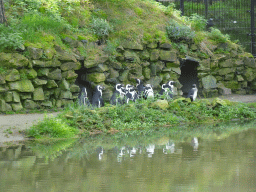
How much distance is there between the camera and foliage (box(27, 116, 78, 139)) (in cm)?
1030

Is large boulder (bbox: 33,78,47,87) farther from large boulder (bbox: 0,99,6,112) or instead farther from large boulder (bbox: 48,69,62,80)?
large boulder (bbox: 0,99,6,112)

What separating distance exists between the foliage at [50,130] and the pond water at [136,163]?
0.41 m

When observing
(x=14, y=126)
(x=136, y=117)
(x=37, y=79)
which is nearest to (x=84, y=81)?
(x=37, y=79)

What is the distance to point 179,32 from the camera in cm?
1836

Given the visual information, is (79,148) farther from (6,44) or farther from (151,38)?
(151,38)

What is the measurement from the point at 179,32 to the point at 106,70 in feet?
13.8

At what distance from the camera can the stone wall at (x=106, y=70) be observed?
13.5 metres

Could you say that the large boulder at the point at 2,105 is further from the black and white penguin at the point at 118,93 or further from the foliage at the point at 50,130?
the black and white penguin at the point at 118,93

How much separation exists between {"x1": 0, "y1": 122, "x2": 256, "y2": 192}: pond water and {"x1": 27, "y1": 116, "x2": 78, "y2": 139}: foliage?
41cm

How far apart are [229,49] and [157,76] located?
4.50 meters

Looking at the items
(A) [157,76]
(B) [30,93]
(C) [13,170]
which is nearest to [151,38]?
Answer: (A) [157,76]

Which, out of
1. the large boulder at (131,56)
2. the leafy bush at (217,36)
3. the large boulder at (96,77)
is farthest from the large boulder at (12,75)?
the leafy bush at (217,36)

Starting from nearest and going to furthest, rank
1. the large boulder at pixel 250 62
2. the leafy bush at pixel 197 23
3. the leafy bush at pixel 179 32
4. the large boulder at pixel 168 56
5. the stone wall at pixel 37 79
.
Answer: the stone wall at pixel 37 79
the large boulder at pixel 168 56
the leafy bush at pixel 179 32
the leafy bush at pixel 197 23
the large boulder at pixel 250 62

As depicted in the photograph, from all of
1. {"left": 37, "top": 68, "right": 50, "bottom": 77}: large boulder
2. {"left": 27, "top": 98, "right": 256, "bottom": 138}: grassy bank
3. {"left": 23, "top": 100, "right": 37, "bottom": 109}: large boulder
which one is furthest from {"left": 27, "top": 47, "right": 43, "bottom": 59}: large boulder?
{"left": 27, "top": 98, "right": 256, "bottom": 138}: grassy bank
